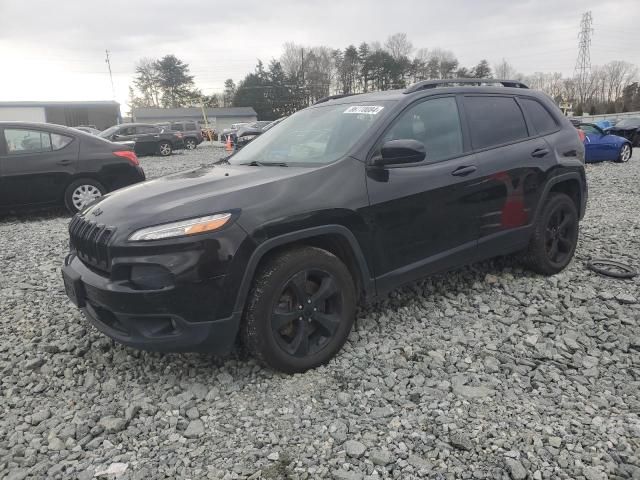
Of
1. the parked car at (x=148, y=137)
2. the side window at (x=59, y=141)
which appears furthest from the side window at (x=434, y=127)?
the parked car at (x=148, y=137)

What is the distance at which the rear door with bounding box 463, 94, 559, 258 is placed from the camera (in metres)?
3.84

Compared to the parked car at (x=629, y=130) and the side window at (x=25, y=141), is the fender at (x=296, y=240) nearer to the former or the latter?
the side window at (x=25, y=141)

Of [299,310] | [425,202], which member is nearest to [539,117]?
[425,202]

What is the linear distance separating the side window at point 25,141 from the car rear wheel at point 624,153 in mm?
15571

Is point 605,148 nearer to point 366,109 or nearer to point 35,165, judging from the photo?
point 366,109

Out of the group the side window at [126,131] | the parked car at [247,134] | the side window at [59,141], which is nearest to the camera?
the parked car at [247,134]

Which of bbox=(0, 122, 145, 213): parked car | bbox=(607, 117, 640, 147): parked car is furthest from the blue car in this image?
bbox=(0, 122, 145, 213): parked car

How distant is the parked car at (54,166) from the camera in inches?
282

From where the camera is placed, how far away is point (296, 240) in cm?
287

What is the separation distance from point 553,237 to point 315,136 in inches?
97.4

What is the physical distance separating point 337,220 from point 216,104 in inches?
3260

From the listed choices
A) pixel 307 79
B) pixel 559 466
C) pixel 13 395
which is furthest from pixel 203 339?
pixel 307 79

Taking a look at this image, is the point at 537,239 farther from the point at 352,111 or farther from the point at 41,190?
the point at 41,190

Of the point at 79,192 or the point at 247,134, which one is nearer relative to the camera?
the point at 79,192
